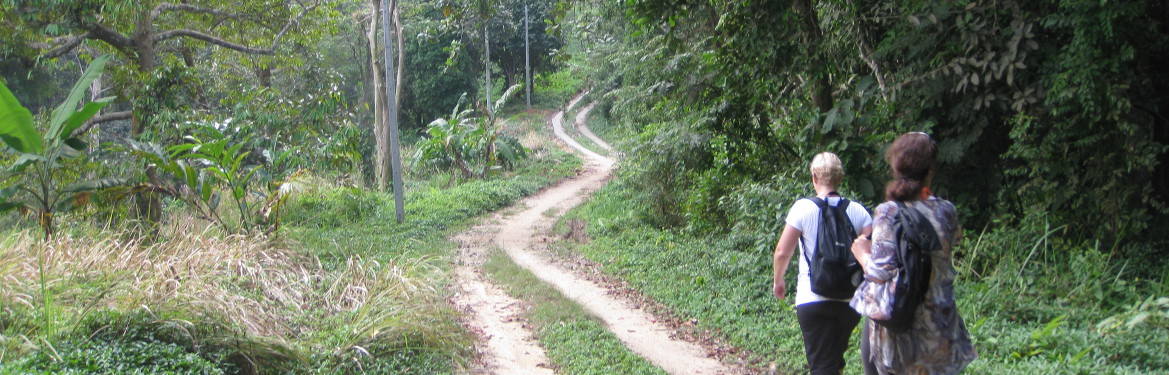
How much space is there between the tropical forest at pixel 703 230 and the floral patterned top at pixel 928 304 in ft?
0.10

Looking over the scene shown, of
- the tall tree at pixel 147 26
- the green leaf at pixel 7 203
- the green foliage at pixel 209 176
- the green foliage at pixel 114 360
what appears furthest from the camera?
the tall tree at pixel 147 26

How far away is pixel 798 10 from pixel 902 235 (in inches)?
202

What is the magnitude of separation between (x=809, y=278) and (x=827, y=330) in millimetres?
256

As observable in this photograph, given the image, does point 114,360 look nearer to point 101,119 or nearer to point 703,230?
point 703,230

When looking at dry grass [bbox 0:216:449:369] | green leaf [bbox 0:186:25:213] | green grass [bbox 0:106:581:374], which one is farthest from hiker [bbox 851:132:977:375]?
green leaf [bbox 0:186:25:213]

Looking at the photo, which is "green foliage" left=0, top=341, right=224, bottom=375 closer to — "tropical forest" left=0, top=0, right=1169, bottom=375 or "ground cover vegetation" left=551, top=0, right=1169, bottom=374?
"tropical forest" left=0, top=0, right=1169, bottom=375

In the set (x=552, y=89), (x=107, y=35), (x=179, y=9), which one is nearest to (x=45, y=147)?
(x=107, y=35)

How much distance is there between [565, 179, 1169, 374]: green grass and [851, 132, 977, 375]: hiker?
165 cm

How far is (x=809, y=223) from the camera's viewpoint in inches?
142

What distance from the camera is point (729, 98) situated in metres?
8.80

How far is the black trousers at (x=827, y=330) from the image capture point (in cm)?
361

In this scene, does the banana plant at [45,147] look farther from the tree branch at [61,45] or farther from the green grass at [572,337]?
the green grass at [572,337]

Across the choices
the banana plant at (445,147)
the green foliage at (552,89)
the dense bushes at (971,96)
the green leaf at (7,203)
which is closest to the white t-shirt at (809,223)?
the dense bushes at (971,96)

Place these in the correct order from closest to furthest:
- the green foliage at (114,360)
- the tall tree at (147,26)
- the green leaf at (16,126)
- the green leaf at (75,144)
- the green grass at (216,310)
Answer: the green foliage at (114,360) → the green grass at (216,310) → the green leaf at (16,126) → the green leaf at (75,144) → the tall tree at (147,26)
